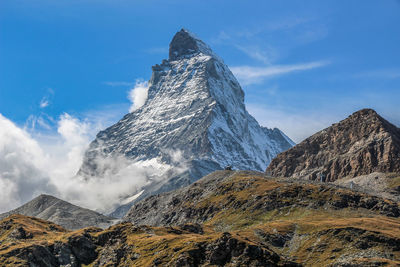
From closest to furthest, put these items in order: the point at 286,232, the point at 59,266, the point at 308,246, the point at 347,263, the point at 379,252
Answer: the point at 347,263 → the point at 379,252 → the point at 308,246 → the point at 286,232 → the point at 59,266

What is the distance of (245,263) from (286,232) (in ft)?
132

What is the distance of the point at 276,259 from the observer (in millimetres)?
149750

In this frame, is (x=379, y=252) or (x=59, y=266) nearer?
(x=379, y=252)

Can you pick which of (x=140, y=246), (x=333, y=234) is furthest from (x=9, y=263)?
(x=333, y=234)

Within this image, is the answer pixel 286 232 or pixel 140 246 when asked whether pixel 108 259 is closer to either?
pixel 140 246

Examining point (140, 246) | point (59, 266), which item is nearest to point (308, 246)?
point (140, 246)

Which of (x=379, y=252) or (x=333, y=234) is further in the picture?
(x=333, y=234)

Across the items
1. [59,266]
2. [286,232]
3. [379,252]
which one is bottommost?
[379,252]

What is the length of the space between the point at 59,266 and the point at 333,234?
328 ft

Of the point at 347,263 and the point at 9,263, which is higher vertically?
the point at 9,263

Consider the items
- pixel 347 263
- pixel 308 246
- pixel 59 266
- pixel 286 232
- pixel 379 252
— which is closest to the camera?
pixel 347 263

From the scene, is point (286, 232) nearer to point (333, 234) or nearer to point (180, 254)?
point (333, 234)

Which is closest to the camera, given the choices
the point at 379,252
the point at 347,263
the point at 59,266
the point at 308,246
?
the point at 347,263

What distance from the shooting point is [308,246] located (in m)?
169
